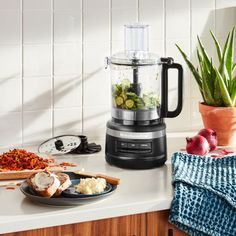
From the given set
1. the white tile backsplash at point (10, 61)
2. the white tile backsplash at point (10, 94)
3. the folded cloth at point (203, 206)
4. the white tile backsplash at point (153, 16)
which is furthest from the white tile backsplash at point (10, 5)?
the folded cloth at point (203, 206)

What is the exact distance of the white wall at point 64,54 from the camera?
2.60 m

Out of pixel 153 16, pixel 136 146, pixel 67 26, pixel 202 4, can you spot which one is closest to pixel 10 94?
pixel 67 26

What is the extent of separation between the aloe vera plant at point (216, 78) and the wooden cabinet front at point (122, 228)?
77cm

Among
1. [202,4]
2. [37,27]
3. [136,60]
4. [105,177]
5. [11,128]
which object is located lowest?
[105,177]

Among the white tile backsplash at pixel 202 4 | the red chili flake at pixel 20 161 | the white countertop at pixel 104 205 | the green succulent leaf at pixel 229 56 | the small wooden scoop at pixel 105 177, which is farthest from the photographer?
the white tile backsplash at pixel 202 4

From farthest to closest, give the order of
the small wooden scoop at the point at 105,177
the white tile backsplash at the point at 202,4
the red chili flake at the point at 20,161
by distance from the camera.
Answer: the white tile backsplash at the point at 202,4, the red chili flake at the point at 20,161, the small wooden scoop at the point at 105,177

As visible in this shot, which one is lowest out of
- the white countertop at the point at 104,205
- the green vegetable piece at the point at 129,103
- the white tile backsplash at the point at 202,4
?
the white countertop at the point at 104,205

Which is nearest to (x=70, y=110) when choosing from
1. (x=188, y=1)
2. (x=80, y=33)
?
(x=80, y=33)

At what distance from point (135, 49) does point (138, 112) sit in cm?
27

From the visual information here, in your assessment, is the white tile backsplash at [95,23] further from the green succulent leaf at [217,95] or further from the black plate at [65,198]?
the black plate at [65,198]

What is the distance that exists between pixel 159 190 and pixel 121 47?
0.81 m

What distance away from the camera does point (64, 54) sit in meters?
2.68

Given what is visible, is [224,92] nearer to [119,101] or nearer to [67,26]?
[119,101]

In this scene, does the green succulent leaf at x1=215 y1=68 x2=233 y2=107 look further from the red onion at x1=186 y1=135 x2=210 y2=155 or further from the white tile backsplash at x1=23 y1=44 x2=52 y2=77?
the white tile backsplash at x1=23 y1=44 x2=52 y2=77
